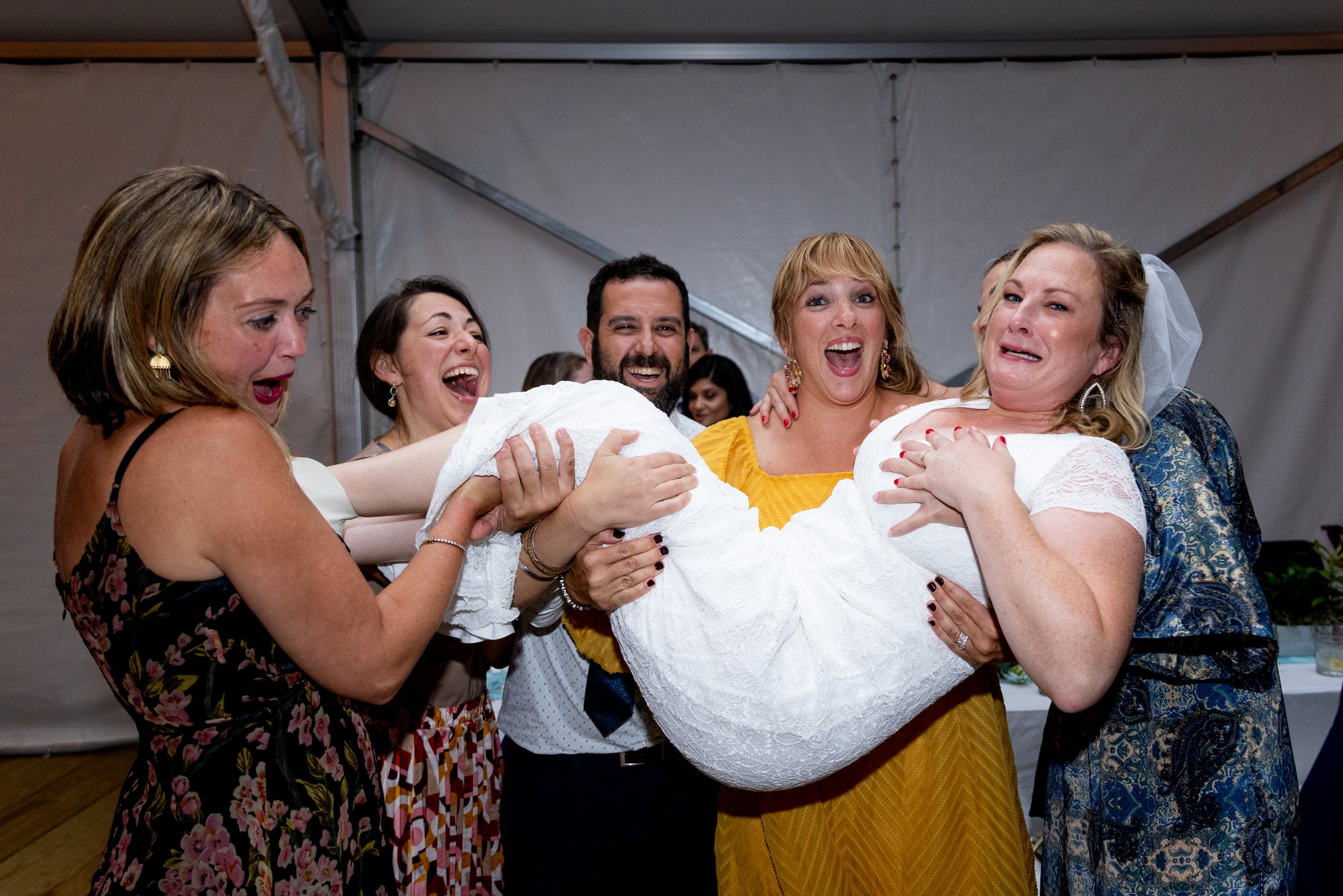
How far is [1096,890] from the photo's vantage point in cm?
153

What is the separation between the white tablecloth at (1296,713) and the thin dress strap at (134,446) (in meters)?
2.62

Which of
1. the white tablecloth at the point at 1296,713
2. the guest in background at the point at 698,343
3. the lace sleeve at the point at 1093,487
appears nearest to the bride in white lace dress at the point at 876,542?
the lace sleeve at the point at 1093,487

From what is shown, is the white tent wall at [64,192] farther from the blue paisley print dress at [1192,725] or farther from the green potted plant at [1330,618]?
the green potted plant at [1330,618]

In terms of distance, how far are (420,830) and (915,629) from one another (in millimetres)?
1109

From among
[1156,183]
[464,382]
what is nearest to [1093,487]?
[464,382]

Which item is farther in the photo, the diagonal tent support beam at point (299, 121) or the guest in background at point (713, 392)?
the guest in background at point (713, 392)

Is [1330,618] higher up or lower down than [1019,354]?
lower down

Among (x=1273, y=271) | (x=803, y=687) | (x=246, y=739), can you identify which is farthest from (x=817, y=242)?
(x=1273, y=271)

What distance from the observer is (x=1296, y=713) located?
2836 millimetres

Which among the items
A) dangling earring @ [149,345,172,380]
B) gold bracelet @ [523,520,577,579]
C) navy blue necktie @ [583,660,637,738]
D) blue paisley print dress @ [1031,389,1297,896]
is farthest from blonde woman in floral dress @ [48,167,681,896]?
blue paisley print dress @ [1031,389,1297,896]

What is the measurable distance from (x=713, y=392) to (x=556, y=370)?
68cm

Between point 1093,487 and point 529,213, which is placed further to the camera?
point 529,213

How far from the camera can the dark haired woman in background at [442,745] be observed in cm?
179

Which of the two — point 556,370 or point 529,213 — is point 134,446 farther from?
point 529,213
